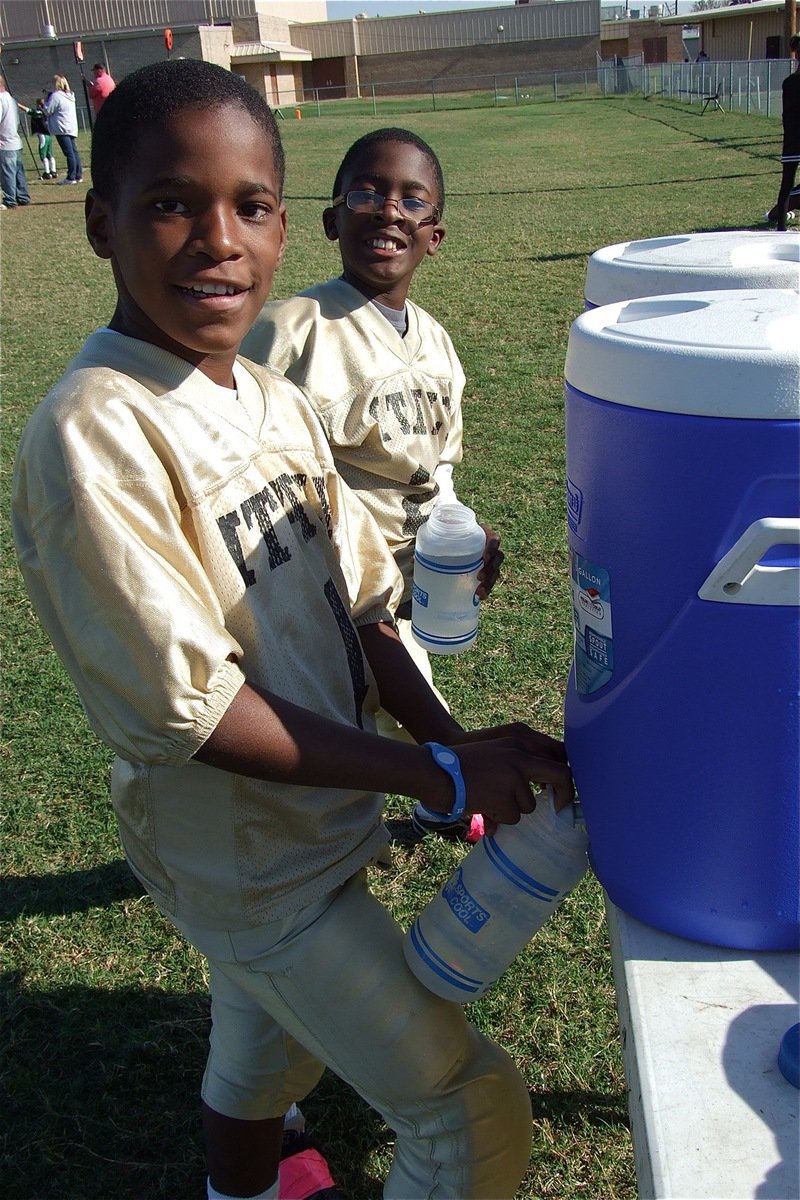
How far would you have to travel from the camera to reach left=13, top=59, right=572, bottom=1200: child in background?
4.27ft

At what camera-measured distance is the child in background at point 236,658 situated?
130 cm

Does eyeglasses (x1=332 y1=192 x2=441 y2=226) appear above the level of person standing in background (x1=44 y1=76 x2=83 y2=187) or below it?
below

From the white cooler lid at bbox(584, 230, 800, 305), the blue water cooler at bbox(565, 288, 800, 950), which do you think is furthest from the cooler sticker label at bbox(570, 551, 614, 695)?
the white cooler lid at bbox(584, 230, 800, 305)

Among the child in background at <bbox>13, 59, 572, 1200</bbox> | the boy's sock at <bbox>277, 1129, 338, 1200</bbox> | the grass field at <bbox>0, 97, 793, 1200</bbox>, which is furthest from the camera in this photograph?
the grass field at <bbox>0, 97, 793, 1200</bbox>

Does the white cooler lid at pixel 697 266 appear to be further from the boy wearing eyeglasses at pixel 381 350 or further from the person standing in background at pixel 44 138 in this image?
the person standing in background at pixel 44 138

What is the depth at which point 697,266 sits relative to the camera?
1616 mm

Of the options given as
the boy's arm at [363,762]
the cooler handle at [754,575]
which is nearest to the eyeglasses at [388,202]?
the boy's arm at [363,762]

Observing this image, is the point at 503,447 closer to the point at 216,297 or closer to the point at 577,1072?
the point at 577,1072

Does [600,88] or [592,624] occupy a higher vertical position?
[600,88]

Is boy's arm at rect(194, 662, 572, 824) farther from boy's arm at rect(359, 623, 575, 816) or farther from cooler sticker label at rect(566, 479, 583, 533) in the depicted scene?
cooler sticker label at rect(566, 479, 583, 533)

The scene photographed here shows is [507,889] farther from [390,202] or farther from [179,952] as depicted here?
[390,202]

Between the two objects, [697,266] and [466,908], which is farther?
[697,266]

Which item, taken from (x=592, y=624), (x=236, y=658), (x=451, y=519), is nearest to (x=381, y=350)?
(x=451, y=519)

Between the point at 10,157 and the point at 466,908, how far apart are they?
1748 cm
